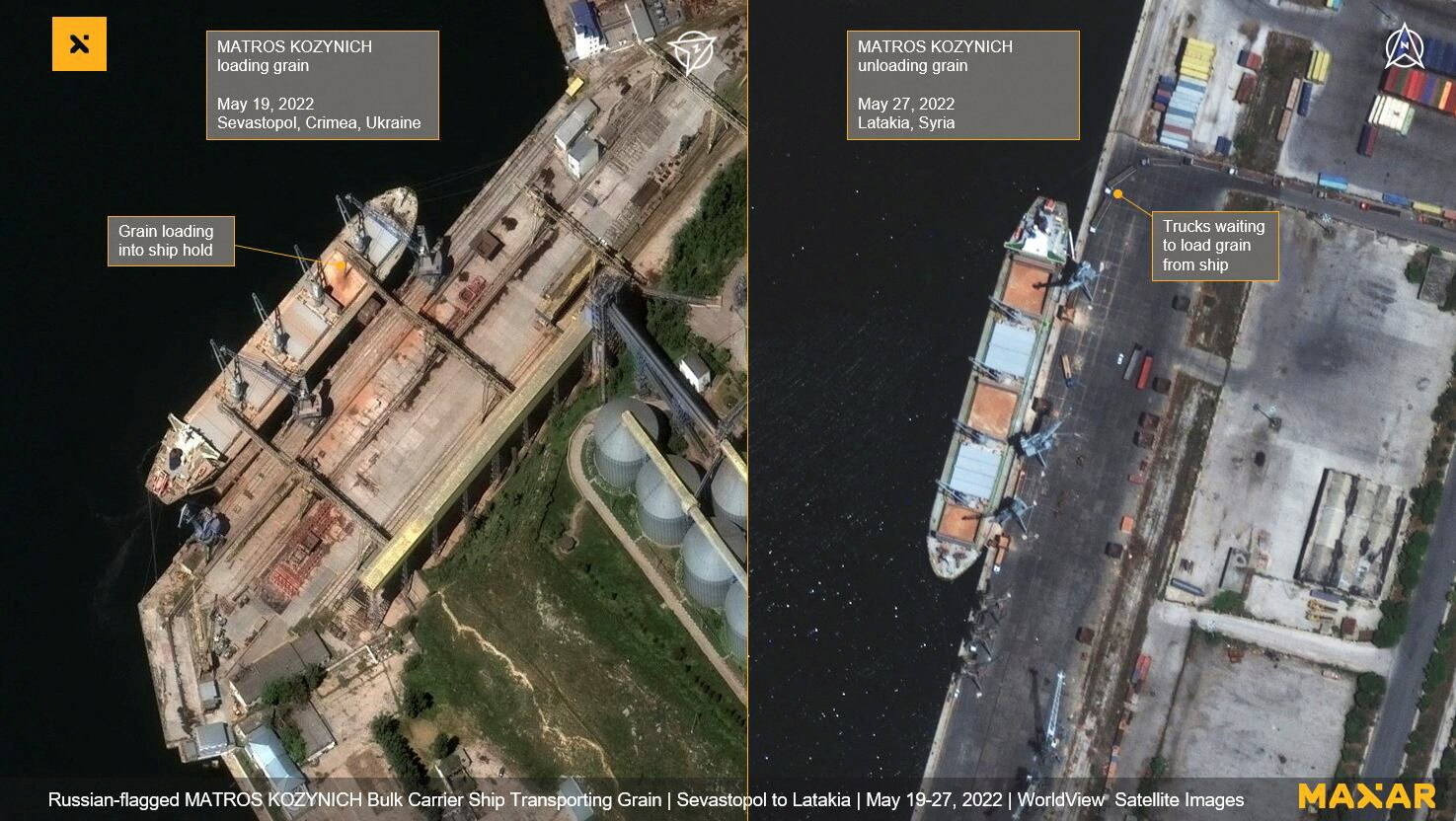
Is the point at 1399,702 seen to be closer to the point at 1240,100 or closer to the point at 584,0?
the point at 1240,100

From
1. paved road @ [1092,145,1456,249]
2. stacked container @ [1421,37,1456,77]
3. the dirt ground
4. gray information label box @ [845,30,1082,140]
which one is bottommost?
the dirt ground

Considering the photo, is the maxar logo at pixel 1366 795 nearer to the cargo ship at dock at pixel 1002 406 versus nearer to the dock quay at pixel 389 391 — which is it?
the cargo ship at dock at pixel 1002 406

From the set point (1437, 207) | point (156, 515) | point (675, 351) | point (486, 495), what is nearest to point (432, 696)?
point (486, 495)

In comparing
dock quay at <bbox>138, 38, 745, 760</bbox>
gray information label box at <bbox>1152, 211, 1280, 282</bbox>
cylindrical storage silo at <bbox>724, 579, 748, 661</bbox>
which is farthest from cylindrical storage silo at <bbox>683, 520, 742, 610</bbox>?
gray information label box at <bbox>1152, 211, 1280, 282</bbox>

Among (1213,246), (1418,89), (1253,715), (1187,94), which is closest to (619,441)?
(1213,246)

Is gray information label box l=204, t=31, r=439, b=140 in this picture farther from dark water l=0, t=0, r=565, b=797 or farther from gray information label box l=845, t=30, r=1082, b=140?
gray information label box l=845, t=30, r=1082, b=140

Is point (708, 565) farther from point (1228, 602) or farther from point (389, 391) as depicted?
point (1228, 602)
